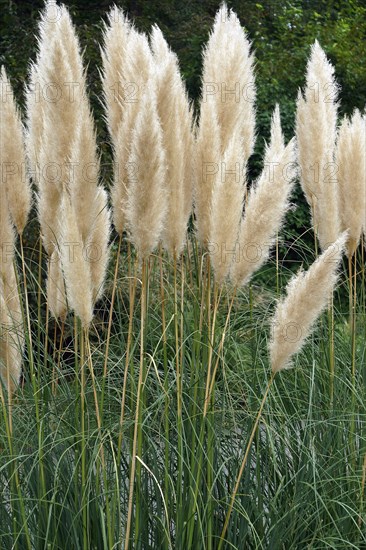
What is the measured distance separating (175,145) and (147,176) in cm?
36

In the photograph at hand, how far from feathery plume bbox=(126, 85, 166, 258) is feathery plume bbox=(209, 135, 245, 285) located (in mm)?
190

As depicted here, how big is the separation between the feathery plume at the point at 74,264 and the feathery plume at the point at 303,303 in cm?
61

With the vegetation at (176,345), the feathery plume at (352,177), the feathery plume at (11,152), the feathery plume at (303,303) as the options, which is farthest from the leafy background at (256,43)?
the feathery plume at (303,303)

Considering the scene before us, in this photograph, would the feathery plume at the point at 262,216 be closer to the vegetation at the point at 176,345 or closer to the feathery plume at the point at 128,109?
the vegetation at the point at 176,345

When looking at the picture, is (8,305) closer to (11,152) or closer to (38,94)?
(11,152)

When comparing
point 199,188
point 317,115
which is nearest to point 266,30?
point 317,115

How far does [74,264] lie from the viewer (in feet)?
10.0

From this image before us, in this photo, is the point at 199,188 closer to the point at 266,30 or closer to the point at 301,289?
the point at 301,289

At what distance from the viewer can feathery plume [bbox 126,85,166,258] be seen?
3.01m

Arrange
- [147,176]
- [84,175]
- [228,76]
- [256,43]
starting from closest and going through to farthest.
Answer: [147,176], [84,175], [228,76], [256,43]

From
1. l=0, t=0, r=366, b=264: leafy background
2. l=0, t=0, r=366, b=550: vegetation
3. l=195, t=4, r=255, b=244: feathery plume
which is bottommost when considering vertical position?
l=0, t=0, r=366, b=550: vegetation

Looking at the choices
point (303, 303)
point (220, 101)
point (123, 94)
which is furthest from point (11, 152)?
point (303, 303)

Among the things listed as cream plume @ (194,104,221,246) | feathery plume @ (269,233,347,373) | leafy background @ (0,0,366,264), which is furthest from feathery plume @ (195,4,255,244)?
leafy background @ (0,0,366,264)

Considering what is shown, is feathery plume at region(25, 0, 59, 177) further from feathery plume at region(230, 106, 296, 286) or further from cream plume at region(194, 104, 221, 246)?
feathery plume at region(230, 106, 296, 286)
